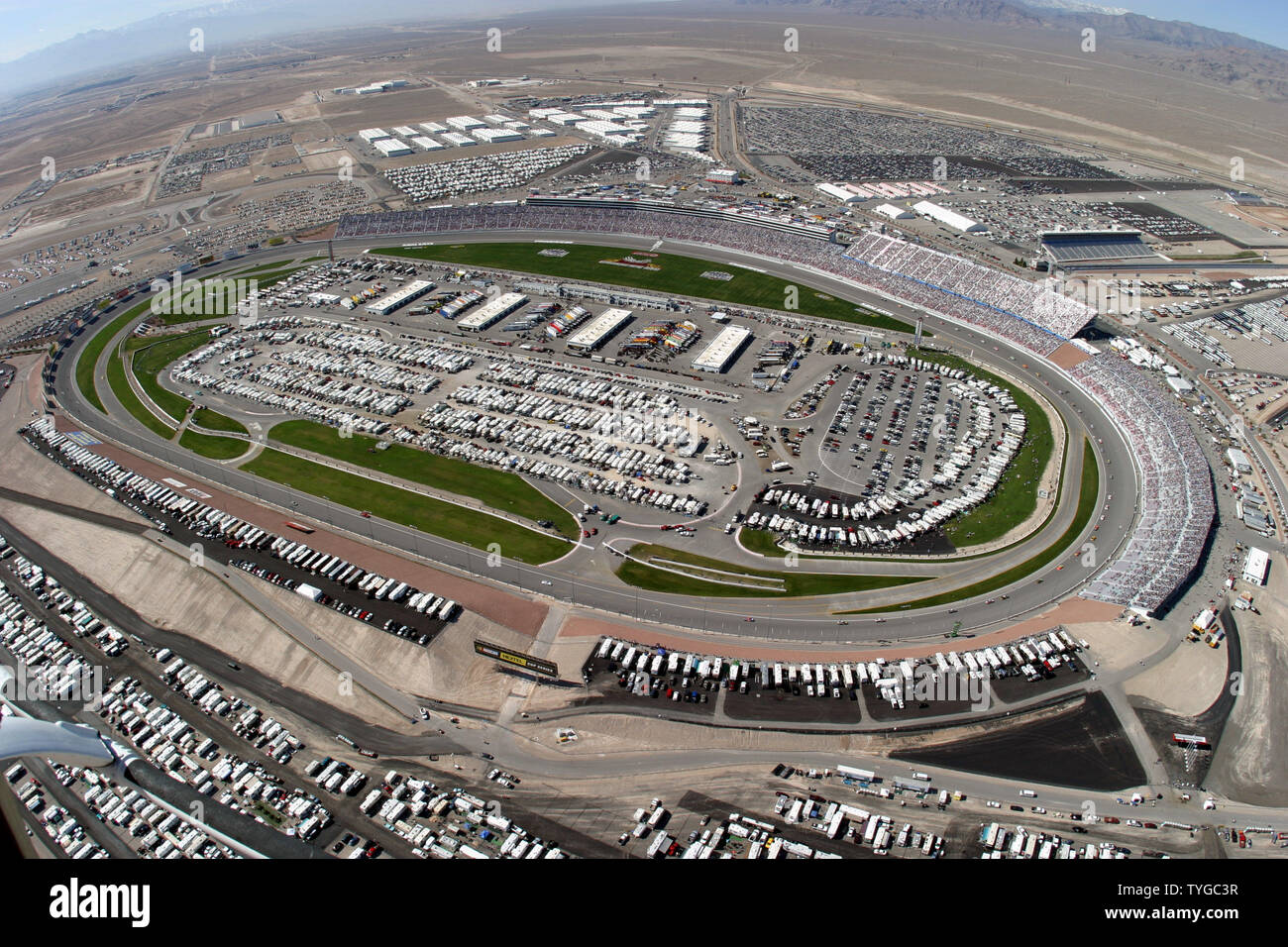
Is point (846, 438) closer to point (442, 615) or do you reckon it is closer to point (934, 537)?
point (934, 537)

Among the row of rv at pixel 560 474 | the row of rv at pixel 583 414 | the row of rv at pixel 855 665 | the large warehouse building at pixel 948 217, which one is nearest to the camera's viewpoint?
the row of rv at pixel 855 665

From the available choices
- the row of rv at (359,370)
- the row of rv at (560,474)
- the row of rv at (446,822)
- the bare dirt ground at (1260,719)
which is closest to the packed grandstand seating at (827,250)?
the bare dirt ground at (1260,719)

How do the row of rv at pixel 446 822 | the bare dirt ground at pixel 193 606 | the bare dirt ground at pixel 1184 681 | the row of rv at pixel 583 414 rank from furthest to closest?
the row of rv at pixel 583 414 → the bare dirt ground at pixel 193 606 → the bare dirt ground at pixel 1184 681 → the row of rv at pixel 446 822

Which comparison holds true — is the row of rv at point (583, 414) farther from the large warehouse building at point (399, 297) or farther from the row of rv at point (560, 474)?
the large warehouse building at point (399, 297)

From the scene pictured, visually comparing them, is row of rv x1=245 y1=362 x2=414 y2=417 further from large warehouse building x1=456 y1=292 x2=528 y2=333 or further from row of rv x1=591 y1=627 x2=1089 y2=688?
row of rv x1=591 y1=627 x2=1089 y2=688

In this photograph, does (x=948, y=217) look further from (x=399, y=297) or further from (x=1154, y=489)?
(x=399, y=297)

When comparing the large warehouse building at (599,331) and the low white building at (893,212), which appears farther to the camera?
the low white building at (893,212)

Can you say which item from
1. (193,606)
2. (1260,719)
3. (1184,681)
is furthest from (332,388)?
(1260,719)

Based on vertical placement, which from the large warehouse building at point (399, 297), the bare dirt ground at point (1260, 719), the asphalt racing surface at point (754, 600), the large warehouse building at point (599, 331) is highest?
the large warehouse building at point (399, 297)
